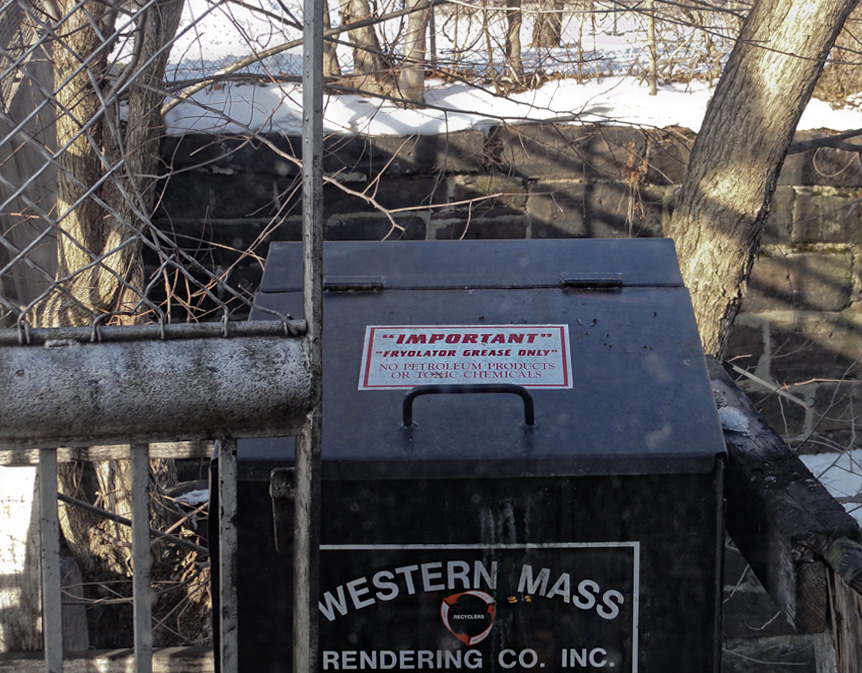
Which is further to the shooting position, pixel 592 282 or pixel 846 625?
pixel 592 282

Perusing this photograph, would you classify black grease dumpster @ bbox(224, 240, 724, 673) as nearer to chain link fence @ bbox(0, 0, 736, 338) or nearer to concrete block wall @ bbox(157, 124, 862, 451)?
chain link fence @ bbox(0, 0, 736, 338)

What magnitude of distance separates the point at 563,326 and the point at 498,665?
0.72 meters

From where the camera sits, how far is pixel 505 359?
1674 mm

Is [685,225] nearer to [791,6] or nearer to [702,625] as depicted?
[791,6]

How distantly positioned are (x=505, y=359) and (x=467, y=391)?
222 millimetres

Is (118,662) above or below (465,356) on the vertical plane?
below

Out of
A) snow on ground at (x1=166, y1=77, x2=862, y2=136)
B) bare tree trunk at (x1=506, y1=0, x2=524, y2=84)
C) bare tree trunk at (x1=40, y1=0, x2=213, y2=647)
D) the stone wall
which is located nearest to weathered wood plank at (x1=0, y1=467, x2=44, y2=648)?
bare tree trunk at (x1=40, y1=0, x2=213, y2=647)

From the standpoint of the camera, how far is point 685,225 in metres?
2.93

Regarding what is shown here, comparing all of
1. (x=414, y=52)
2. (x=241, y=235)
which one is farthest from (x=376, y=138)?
(x=241, y=235)

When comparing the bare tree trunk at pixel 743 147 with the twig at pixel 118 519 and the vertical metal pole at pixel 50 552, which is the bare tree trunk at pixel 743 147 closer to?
the twig at pixel 118 519

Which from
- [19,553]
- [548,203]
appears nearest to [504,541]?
[19,553]

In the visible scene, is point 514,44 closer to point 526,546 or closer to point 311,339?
point 526,546

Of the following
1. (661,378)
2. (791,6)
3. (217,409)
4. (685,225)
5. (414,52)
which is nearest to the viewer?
(217,409)

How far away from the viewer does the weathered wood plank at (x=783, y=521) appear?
1.46 metres
